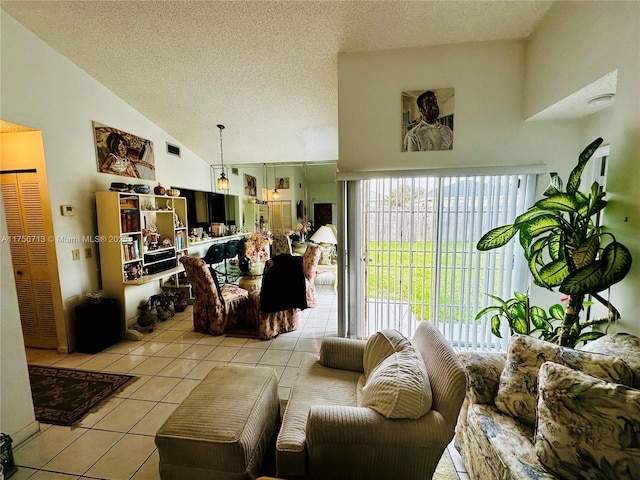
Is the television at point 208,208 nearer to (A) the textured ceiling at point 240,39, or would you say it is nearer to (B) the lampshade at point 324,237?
(A) the textured ceiling at point 240,39

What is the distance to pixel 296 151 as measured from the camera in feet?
17.7

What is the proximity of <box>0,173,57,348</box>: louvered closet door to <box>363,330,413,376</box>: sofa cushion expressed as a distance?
3.49 m

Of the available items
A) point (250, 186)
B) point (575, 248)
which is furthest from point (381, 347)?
point (250, 186)

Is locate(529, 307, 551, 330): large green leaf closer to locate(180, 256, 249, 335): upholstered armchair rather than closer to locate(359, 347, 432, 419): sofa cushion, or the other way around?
locate(359, 347, 432, 419): sofa cushion

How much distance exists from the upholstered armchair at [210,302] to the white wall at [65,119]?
117 centimetres

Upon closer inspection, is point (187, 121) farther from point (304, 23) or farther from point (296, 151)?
point (304, 23)

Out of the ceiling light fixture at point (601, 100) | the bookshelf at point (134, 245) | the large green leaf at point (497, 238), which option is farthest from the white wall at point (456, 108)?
the bookshelf at point (134, 245)

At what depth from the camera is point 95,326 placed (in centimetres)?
308

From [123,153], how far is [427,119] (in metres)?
3.79

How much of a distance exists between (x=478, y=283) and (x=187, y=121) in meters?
4.46

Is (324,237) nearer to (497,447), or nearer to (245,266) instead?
(245,266)

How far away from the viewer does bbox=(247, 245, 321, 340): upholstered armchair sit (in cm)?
330

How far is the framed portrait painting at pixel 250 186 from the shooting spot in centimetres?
736

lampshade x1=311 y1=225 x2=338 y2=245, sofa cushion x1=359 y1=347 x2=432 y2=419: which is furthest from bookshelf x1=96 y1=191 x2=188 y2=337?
sofa cushion x1=359 y1=347 x2=432 y2=419
